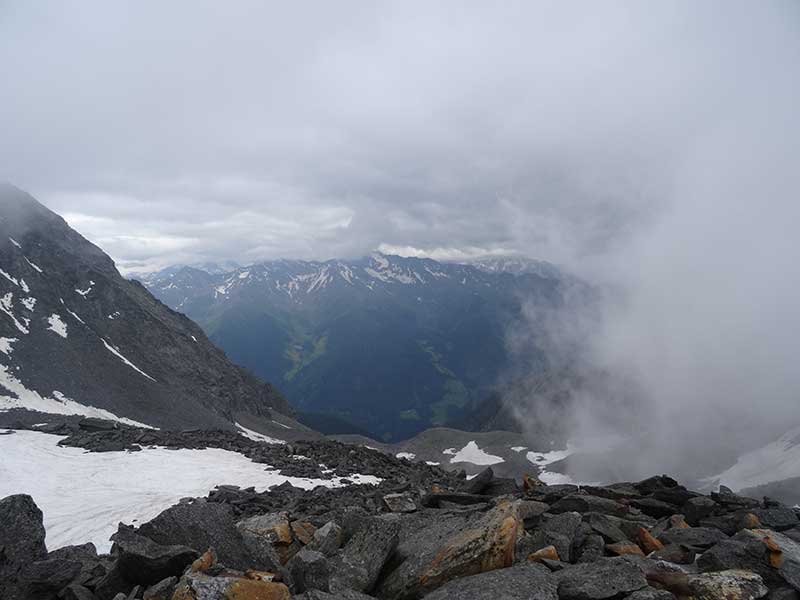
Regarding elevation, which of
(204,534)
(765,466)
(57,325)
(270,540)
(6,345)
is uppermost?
(765,466)

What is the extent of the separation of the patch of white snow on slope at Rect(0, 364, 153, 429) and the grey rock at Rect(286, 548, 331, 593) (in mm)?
74449

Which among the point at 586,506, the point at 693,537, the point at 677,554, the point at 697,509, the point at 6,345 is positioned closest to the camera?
the point at 677,554

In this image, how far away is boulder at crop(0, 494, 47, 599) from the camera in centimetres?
924

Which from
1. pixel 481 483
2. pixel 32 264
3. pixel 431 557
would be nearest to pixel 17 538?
pixel 431 557

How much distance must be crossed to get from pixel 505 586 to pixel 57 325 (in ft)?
376

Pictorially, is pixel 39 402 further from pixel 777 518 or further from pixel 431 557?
pixel 777 518

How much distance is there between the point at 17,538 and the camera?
32.3 ft

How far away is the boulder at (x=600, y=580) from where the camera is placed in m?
7.38

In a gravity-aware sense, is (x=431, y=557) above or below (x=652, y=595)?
below

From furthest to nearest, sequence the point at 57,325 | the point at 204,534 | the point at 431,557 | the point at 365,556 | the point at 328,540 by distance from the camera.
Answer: the point at 57,325 → the point at 328,540 → the point at 204,534 → the point at 365,556 → the point at 431,557

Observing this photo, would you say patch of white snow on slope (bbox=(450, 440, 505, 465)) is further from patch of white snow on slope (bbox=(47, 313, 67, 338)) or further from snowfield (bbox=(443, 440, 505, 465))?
patch of white snow on slope (bbox=(47, 313, 67, 338))

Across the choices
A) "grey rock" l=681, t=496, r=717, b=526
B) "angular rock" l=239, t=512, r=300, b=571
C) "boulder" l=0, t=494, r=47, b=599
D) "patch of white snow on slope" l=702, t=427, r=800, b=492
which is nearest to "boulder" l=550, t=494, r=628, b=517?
"grey rock" l=681, t=496, r=717, b=526

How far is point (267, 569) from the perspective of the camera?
31.1 feet

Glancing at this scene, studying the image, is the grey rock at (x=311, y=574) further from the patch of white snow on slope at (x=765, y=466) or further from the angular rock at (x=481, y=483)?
the patch of white snow on slope at (x=765, y=466)
